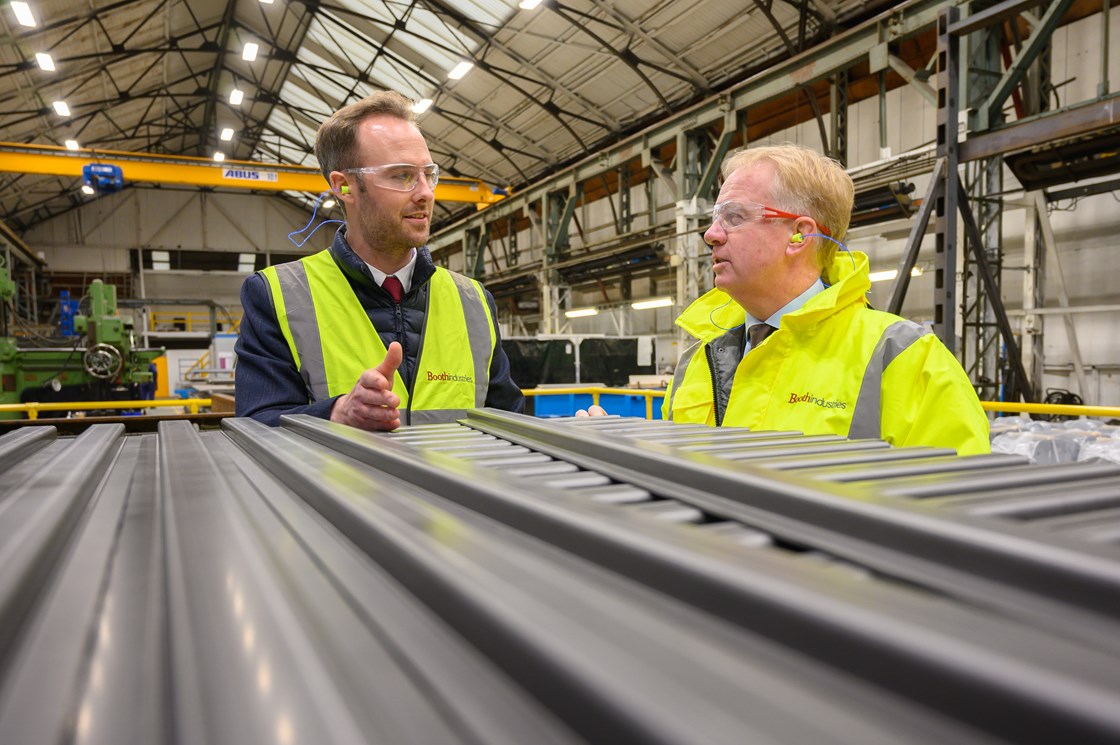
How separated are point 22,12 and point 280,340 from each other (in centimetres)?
1111

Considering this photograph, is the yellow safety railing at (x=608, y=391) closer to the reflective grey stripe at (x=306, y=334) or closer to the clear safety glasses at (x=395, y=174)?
the clear safety glasses at (x=395, y=174)

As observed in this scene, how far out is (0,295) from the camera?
26.8 feet

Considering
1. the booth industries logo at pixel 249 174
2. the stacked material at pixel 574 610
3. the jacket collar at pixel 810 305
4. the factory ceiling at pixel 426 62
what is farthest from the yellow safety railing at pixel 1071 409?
the booth industries logo at pixel 249 174

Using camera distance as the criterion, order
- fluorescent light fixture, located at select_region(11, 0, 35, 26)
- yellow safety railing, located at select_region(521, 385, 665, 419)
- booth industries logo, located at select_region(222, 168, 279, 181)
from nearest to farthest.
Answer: yellow safety railing, located at select_region(521, 385, 665, 419) → fluorescent light fixture, located at select_region(11, 0, 35, 26) → booth industries logo, located at select_region(222, 168, 279, 181)

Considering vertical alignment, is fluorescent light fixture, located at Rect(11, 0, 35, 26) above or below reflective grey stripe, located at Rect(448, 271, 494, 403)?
above

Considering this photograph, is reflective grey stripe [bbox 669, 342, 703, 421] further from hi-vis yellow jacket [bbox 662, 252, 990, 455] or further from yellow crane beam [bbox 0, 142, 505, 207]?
yellow crane beam [bbox 0, 142, 505, 207]

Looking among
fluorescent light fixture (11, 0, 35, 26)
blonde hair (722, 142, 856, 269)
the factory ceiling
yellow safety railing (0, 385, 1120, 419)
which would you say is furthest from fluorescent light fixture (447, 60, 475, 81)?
blonde hair (722, 142, 856, 269)

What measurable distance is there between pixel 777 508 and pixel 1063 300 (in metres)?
10.4

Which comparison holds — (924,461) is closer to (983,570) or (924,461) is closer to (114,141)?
(983,570)

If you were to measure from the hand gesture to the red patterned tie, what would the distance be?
0.68m

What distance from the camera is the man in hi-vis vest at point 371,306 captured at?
2090mm

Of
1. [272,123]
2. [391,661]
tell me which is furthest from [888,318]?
[272,123]

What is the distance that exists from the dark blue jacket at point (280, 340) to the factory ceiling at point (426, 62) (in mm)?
7904

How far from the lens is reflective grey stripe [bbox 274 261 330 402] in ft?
6.79
